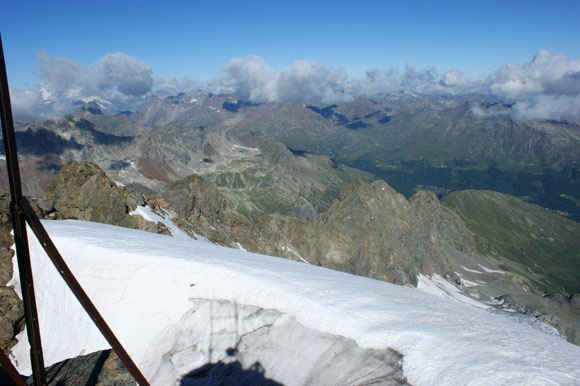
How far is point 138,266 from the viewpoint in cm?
1366

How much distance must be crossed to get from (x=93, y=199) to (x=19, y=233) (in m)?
41.8

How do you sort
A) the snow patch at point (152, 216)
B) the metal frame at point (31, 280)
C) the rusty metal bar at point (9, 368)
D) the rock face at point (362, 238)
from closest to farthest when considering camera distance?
1. the rusty metal bar at point (9, 368)
2. the metal frame at point (31, 280)
3. the snow patch at point (152, 216)
4. the rock face at point (362, 238)

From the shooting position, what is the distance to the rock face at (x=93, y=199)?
38.6 m

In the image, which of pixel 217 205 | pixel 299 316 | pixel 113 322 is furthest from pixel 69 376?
pixel 217 205

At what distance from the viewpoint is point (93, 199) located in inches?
1588

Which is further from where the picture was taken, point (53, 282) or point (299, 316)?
point (53, 282)

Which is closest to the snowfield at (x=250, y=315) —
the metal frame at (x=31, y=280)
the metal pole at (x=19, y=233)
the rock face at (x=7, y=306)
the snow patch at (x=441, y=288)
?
the rock face at (x=7, y=306)

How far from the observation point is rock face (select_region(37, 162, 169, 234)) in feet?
127

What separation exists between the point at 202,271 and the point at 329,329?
556 cm

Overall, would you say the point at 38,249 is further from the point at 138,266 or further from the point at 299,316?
the point at 299,316

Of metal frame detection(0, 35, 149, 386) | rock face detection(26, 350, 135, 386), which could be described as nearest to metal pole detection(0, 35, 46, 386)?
metal frame detection(0, 35, 149, 386)

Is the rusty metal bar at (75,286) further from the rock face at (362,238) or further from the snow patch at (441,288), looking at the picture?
the snow patch at (441,288)

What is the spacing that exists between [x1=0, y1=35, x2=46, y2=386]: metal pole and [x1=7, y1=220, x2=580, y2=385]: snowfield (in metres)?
7.37

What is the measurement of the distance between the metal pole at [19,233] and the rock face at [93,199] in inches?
1451
